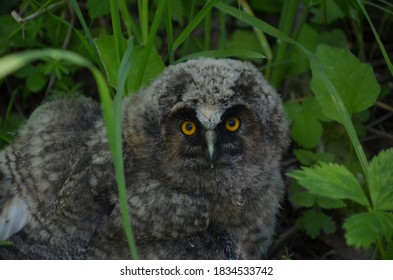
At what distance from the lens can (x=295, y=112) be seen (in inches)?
143

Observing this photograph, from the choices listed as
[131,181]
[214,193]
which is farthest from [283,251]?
[131,181]

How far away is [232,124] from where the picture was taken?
2.86 meters

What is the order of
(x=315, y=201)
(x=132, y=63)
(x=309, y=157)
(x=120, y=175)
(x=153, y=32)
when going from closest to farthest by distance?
1. (x=120, y=175)
2. (x=153, y=32)
3. (x=132, y=63)
4. (x=315, y=201)
5. (x=309, y=157)

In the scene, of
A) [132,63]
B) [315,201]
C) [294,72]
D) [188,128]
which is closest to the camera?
[188,128]

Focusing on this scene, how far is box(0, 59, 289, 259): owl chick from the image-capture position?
287cm

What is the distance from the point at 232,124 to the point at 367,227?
2.39 ft

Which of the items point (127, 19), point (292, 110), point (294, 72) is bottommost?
point (292, 110)

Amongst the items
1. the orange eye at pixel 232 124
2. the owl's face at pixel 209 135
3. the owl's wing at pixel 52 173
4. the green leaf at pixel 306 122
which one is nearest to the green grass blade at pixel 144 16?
the owl's wing at pixel 52 173

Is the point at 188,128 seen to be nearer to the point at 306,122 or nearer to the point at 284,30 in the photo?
the point at 306,122

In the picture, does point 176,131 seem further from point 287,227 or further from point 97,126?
point 287,227

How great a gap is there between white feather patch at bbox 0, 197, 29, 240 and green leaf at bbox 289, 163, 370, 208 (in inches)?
50.6

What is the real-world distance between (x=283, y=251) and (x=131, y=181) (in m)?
1.11

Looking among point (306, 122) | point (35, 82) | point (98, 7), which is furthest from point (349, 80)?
point (35, 82)

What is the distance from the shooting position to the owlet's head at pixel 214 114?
276cm
